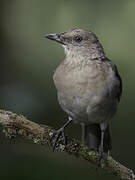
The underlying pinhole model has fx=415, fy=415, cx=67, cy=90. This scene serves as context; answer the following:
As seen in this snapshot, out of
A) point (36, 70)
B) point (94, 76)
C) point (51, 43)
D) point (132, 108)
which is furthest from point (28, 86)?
point (94, 76)

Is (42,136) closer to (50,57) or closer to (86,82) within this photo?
(86,82)

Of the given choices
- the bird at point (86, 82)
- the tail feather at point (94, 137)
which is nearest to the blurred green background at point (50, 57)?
the tail feather at point (94, 137)

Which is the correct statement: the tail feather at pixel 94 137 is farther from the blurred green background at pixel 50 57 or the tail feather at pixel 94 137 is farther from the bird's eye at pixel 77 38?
the bird's eye at pixel 77 38

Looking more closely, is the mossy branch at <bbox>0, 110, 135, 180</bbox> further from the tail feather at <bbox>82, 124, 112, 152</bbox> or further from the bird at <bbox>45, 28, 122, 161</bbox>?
the tail feather at <bbox>82, 124, 112, 152</bbox>

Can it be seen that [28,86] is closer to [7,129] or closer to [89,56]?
[89,56]

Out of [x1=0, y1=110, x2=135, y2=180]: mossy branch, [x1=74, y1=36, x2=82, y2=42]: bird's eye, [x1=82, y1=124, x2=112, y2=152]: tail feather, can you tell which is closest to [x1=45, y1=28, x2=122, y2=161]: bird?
[x1=74, y1=36, x2=82, y2=42]: bird's eye

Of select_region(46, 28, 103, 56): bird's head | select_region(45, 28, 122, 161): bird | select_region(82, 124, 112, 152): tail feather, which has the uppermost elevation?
select_region(46, 28, 103, 56): bird's head

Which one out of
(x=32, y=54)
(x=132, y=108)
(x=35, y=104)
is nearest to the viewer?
(x=35, y=104)

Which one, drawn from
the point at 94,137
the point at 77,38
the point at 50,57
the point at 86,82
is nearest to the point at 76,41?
the point at 77,38
